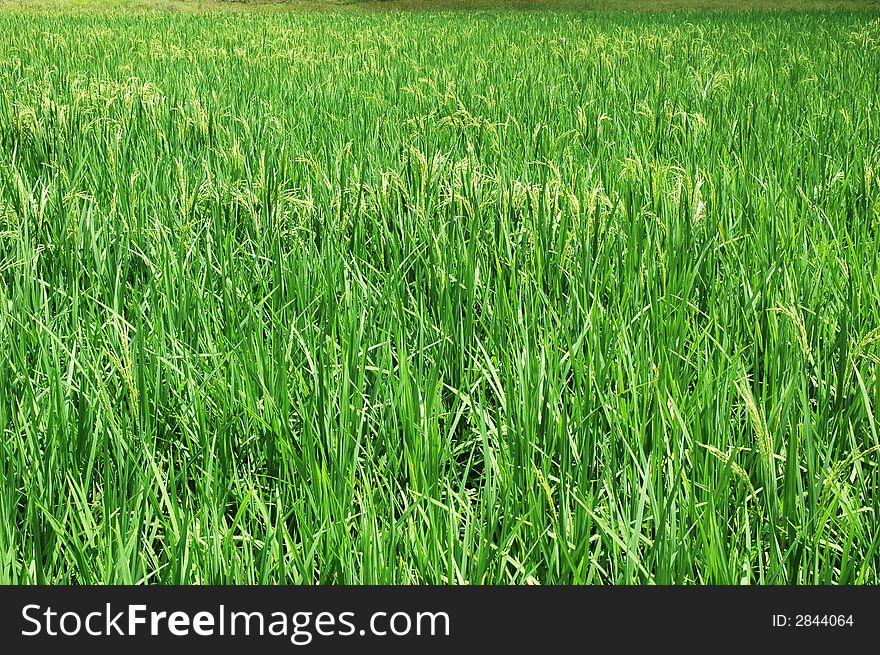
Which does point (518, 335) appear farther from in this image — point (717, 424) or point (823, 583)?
point (823, 583)

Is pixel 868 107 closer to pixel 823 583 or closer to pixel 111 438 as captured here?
pixel 823 583

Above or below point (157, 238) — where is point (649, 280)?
below

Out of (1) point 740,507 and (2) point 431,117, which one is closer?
(1) point 740,507

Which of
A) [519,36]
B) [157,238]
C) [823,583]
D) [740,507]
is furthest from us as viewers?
[519,36]

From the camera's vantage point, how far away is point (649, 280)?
1740 millimetres

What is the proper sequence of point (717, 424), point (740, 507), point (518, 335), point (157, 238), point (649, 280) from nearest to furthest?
point (740, 507), point (717, 424), point (518, 335), point (649, 280), point (157, 238)

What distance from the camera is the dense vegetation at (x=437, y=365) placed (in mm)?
1012

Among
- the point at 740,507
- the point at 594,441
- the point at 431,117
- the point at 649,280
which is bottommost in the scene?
the point at 740,507

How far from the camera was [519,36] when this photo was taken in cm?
958

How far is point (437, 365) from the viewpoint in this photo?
1.35 m

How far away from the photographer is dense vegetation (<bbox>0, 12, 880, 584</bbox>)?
1012 mm

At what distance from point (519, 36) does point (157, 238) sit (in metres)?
8.49

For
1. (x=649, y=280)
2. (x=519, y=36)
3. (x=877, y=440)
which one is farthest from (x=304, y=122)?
(x=519, y=36)

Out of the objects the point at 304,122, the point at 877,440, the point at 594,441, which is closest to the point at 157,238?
the point at 594,441
